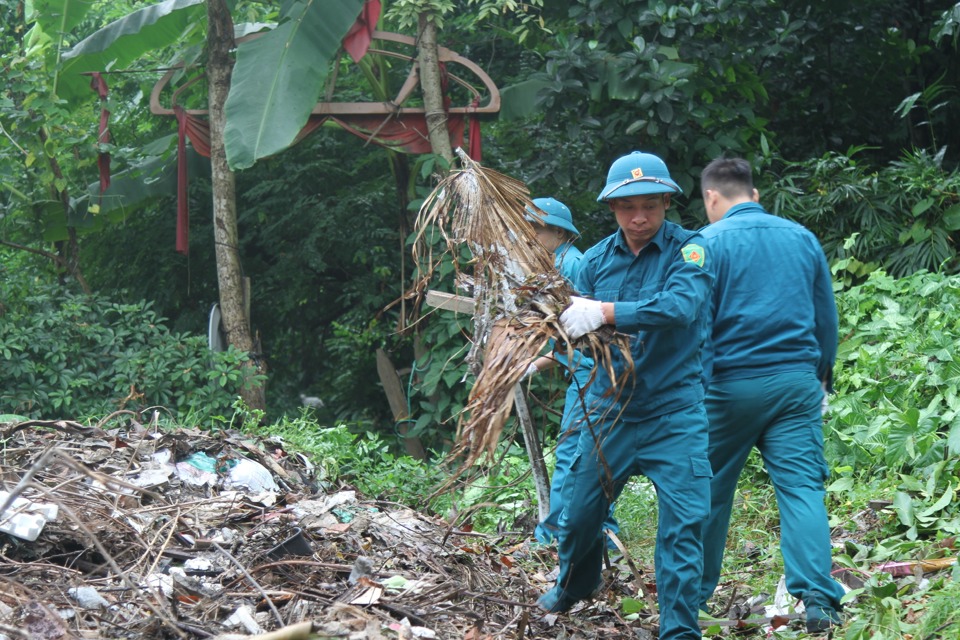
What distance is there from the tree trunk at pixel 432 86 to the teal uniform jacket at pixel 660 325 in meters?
4.60

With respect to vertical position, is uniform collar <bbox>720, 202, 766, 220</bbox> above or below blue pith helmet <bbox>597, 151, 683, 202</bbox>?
below

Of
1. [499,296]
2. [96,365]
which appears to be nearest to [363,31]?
[96,365]

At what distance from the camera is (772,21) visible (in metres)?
9.65

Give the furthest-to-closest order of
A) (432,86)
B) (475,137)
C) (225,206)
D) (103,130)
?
(103,130), (225,206), (432,86), (475,137)

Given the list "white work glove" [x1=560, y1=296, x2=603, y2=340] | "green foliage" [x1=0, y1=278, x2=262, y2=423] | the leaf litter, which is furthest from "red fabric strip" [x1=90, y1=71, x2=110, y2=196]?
"white work glove" [x1=560, y1=296, x2=603, y2=340]

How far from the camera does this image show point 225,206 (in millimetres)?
8938

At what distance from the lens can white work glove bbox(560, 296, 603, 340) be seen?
3.93 meters

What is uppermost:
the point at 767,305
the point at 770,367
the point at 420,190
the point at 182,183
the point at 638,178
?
the point at 638,178

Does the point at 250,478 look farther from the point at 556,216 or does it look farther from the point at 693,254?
the point at 693,254

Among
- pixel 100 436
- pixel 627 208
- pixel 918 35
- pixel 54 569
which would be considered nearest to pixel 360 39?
pixel 100 436

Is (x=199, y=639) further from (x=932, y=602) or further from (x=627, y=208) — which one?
(x=932, y=602)

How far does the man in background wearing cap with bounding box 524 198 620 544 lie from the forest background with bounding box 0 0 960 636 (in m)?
1.15

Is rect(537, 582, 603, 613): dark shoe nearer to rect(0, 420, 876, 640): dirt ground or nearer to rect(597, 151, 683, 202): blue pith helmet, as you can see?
rect(0, 420, 876, 640): dirt ground

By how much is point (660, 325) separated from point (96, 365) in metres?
5.86
